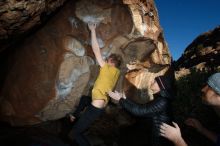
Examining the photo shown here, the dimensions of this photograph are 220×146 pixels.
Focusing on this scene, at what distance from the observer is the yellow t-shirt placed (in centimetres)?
555

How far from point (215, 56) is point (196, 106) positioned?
9000mm

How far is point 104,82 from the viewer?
5633mm

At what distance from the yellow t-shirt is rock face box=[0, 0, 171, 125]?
47.5 inches

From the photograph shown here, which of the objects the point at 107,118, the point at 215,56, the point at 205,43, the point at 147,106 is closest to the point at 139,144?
the point at 107,118

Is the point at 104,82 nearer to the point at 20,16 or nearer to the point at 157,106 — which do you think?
the point at 157,106

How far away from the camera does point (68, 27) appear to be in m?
6.66

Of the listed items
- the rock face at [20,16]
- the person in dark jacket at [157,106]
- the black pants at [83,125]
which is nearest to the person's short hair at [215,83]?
the person in dark jacket at [157,106]

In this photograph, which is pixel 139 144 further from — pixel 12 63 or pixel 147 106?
pixel 12 63

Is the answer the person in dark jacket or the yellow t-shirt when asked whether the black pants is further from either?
the person in dark jacket

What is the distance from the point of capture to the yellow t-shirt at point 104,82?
5555 mm

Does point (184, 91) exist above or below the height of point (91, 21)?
below

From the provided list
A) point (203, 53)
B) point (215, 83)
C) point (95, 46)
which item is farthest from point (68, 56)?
point (203, 53)

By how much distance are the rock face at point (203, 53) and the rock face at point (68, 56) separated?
819 centimetres

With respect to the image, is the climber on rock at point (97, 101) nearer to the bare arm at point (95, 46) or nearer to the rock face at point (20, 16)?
the bare arm at point (95, 46)
